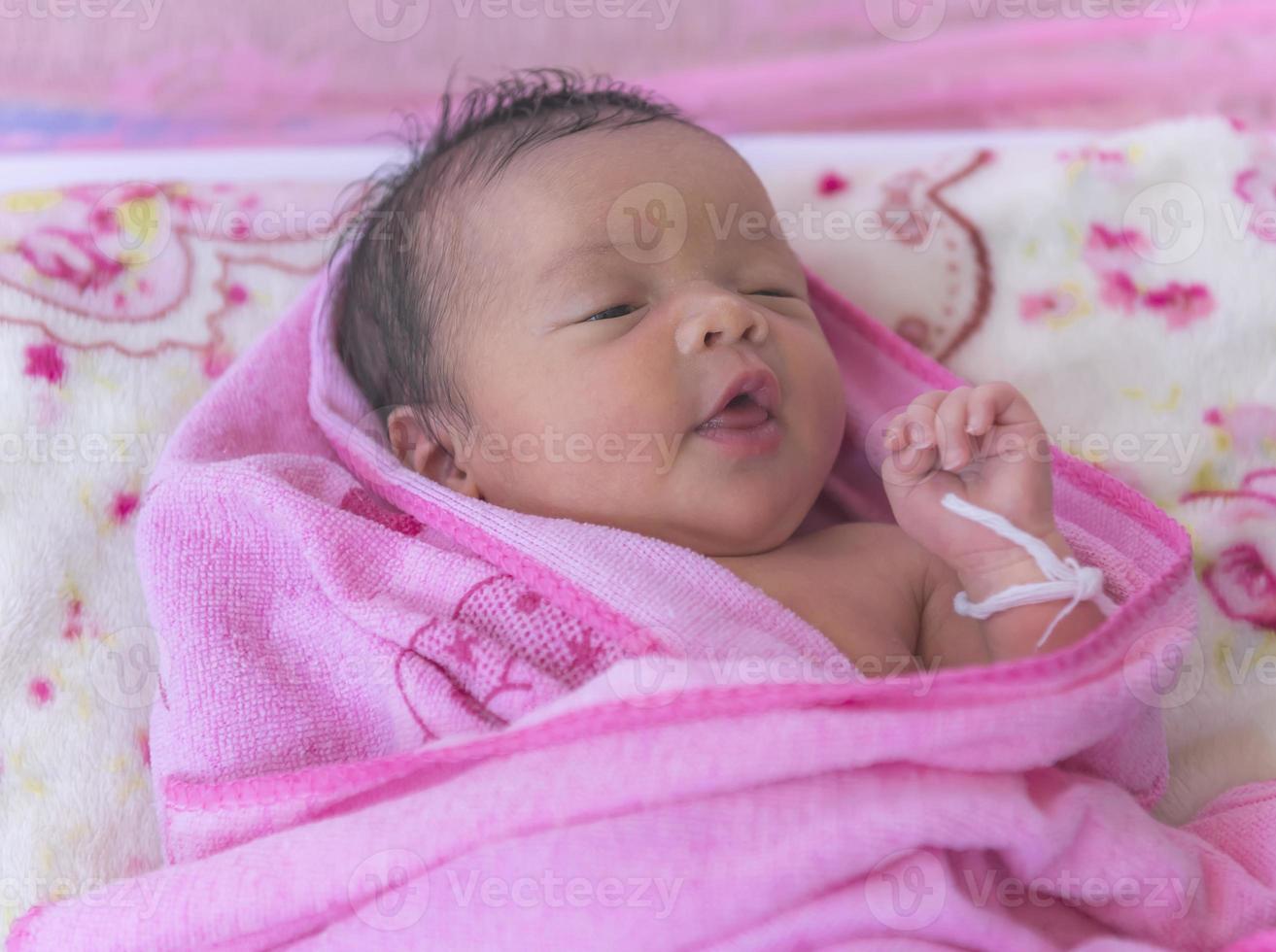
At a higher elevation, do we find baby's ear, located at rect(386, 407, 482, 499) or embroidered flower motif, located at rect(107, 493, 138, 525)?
baby's ear, located at rect(386, 407, 482, 499)

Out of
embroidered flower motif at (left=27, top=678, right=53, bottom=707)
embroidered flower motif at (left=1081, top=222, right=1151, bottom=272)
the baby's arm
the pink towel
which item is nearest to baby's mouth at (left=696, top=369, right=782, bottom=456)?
the pink towel

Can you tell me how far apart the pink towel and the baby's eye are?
208mm

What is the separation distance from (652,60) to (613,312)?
91 cm

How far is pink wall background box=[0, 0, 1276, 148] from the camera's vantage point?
1867 mm

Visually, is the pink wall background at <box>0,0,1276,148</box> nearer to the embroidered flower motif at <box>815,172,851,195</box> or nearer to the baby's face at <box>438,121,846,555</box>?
the embroidered flower motif at <box>815,172,851,195</box>

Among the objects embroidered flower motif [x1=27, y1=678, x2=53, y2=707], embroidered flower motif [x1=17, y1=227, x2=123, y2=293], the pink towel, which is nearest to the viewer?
the pink towel

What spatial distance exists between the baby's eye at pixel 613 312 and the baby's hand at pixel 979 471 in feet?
0.93

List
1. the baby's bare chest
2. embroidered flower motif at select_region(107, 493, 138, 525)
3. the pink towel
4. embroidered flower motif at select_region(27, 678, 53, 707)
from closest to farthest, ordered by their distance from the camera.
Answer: the pink towel < the baby's bare chest < embroidered flower motif at select_region(27, 678, 53, 707) < embroidered flower motif at select_region(107, 493, 138, 525)

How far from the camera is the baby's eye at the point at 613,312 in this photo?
3.91ft

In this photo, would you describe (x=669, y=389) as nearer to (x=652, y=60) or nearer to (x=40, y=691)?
(x=40, y=691)

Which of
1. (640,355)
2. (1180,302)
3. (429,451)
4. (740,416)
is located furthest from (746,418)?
(1180,302)

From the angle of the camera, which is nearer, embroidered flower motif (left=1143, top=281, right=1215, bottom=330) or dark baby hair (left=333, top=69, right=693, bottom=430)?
dark baby hair (left=333, top=69, right=693, bottom=430)

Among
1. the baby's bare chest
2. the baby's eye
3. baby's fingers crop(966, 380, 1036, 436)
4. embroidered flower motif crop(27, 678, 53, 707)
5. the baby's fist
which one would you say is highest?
the baby's eye

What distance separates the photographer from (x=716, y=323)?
113cm
